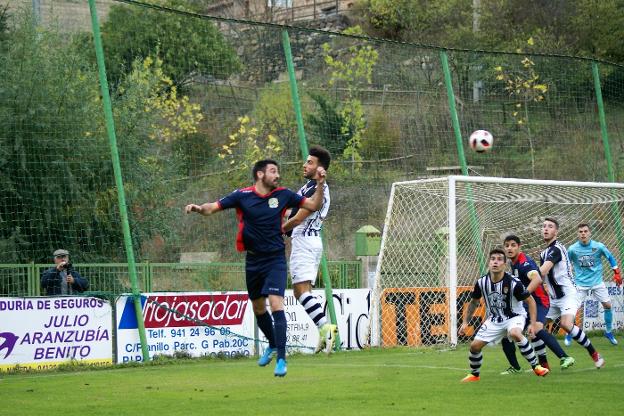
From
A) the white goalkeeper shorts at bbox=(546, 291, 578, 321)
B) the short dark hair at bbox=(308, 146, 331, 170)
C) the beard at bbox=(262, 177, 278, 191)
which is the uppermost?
the short dark hair at bbox=(308, 146, 331, 170)

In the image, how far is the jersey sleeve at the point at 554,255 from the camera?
14.4m

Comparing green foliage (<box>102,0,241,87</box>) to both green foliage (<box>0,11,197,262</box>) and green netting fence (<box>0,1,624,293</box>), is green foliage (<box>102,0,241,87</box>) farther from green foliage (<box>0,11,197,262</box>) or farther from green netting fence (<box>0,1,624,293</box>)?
A: green foliage (<box>0,11,197,262</box>)

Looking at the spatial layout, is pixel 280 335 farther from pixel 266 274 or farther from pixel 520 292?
pixel 520 292

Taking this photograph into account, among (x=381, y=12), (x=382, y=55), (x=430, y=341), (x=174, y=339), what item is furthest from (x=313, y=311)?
(x=381, y=12)

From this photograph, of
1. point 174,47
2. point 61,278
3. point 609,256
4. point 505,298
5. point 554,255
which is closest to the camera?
point 505,298

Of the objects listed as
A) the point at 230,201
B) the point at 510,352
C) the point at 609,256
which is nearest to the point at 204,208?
the point at 230,201

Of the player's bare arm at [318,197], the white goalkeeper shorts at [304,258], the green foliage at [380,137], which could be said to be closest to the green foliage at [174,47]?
the green foliage at [380,137]

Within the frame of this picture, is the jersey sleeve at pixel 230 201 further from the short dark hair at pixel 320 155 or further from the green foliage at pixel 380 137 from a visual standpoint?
the green foliage at pixel 380 137

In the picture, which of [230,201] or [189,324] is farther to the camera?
[189,324]

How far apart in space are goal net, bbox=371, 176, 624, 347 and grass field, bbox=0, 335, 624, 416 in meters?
3.42

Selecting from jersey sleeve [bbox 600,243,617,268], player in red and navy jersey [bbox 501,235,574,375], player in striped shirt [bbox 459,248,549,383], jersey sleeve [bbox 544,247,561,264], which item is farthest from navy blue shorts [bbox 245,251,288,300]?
jersey sleeve [bbox 600,243,617,268]

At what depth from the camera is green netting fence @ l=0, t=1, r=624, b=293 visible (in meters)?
16.6

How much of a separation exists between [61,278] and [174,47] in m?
4.93

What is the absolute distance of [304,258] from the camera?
12.3m
